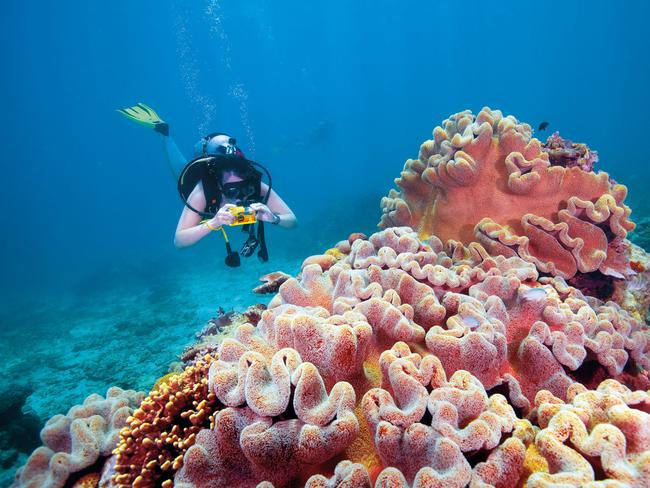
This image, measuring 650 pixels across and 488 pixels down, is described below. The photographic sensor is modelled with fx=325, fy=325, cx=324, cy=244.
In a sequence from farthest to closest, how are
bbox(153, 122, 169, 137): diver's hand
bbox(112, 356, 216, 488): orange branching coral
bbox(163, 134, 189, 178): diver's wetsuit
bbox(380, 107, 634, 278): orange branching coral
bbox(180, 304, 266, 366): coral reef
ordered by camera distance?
bbox(153, 122, 169, 137): diver's hand → bbox(163, 134, 189, 178): diver's wetsuit → bbox(180, 304, 266, 366): coral reef → bbox(380, 107, 634, 278): orange branching coral → bbox(112, 356, 216, 488): orange branching coral

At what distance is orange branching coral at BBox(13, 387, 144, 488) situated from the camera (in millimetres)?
2455

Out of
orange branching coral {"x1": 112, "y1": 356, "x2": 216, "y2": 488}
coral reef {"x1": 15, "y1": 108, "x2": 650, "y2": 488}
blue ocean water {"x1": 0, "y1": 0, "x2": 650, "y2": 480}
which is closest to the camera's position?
coral reef {"x1": 15, "y1": 108, "x2": 650, "y2": 488}

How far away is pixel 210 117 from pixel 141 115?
129 metres

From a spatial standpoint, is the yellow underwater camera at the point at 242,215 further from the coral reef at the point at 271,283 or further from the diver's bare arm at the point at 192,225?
the coral reef at the point at 271,283

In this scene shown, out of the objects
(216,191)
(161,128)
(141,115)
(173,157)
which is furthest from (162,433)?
(161,128)

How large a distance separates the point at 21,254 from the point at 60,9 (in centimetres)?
5101

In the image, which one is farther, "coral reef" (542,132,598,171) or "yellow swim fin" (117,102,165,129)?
"yellow swim fin" (117,102,165,129)

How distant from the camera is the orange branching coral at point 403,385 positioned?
1.54m

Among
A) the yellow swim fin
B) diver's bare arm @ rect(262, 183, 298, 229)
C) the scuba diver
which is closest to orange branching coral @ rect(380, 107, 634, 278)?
diver's bare arm @ rect(262, 183, 298, 229)

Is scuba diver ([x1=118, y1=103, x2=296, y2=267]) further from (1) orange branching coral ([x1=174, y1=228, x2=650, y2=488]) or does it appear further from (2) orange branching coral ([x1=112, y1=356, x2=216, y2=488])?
(2) orange branching coral ([x1=112, y1=356, x2=216, y2=488])

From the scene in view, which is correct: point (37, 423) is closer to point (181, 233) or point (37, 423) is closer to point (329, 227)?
point (181, 233)

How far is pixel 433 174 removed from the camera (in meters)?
4.38

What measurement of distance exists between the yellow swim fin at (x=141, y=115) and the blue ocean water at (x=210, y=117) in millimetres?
8082

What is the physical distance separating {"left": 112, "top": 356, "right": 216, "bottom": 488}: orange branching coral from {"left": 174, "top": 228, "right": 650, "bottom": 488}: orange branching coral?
0.29 meters
